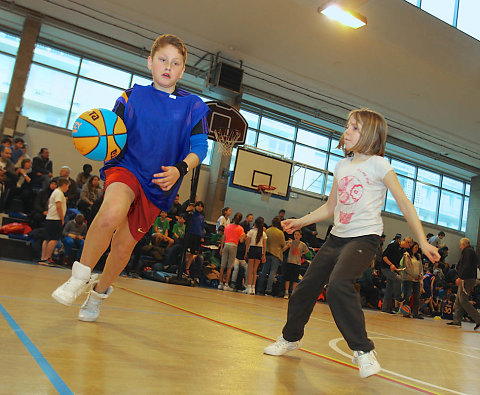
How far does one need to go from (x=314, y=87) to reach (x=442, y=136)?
20.6 feet

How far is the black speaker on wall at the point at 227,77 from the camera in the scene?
555 inches

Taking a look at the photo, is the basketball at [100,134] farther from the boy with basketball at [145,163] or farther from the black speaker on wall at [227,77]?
the black speaker on wall at [227,77]

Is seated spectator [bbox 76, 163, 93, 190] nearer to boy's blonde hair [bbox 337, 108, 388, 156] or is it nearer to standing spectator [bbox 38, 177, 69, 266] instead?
standing spectator [bbox 38, 177, 69, 266]

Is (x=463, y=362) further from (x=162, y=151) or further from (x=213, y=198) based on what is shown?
(x=213, y=198)

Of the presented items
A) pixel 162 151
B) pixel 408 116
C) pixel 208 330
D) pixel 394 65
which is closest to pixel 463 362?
pixel 208 330

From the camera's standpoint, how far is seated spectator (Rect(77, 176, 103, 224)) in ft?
30.7

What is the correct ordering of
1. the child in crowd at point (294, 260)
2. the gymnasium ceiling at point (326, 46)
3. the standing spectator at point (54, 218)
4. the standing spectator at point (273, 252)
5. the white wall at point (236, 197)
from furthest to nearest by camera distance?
the white wall at point (236, 197) < the gymnasium ceiling at point (326, 46) < the child in crowd at point (294, 260) < the standing spectator at point (273, 252) < the standing spectator at point (54, 218)

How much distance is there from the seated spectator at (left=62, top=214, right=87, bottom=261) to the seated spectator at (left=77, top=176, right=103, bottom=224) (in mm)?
504

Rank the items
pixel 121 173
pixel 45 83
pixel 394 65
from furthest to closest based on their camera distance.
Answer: pixel 45 83
pixel 394 65
pixel 121 173

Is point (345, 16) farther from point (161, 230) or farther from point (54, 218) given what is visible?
point (54, 218)

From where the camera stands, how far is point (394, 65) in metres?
12.7

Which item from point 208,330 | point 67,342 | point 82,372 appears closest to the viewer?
point 82,372

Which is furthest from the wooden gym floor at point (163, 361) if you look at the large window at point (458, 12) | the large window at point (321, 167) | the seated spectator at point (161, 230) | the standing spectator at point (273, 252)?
the large window at point (321, 167)

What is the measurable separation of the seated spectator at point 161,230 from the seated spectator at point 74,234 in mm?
1968
